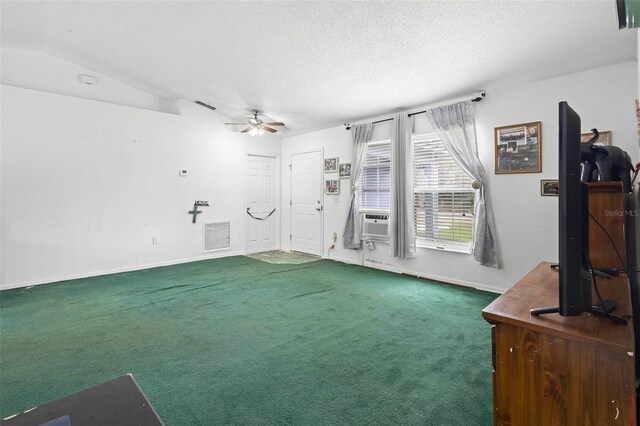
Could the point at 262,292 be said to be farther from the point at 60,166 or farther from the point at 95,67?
the point at 95,67

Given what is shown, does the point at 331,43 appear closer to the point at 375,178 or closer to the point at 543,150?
the point at 375,178

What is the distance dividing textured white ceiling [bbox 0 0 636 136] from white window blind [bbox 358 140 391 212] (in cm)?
65

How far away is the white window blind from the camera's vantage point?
16.4 feet

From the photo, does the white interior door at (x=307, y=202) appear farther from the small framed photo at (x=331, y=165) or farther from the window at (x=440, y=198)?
the window at (x=440, y=198)

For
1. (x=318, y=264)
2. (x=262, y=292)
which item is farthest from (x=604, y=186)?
(x=318, y=264)

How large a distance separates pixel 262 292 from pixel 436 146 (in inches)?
123

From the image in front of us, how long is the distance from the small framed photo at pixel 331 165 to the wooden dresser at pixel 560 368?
475 centimetres

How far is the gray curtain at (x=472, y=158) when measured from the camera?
12.4ft

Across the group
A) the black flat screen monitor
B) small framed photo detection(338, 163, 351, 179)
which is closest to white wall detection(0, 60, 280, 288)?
small framed photo detection(338, 163, 351, 179)

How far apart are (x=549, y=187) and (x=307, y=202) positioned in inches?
161

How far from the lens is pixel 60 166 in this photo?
433cm

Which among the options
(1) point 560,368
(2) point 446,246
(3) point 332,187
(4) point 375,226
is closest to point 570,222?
(1) point 560,368

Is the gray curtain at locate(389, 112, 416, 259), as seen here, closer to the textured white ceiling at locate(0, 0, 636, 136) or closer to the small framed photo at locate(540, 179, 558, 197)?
the textured white ceiling at locate(0, 0, 636, 136)

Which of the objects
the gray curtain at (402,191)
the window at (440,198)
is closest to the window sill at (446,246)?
the window at (440,198)
